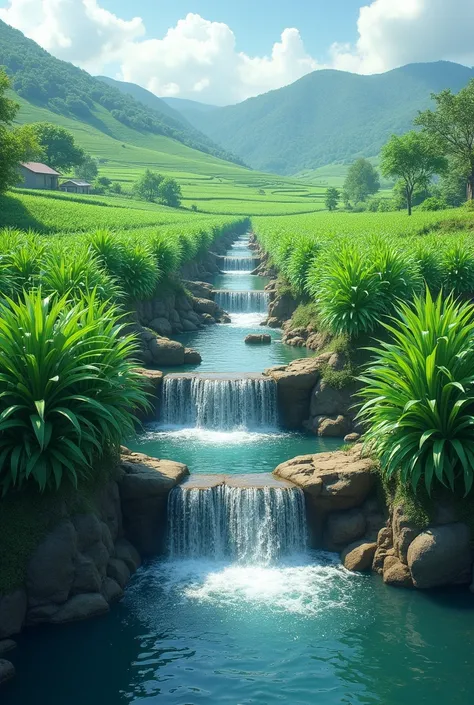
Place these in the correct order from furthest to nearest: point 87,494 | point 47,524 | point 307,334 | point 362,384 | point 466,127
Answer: point 466,127
point 307,334
point 362,384
point 87,494
point 47,524

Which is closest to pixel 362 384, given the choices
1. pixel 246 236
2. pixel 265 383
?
pixel 265 383

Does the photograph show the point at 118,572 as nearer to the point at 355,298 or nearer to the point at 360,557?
the point at 360,557

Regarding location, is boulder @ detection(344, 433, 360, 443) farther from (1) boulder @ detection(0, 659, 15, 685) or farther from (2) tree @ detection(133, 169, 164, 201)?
(2) tree @ detection(133, 169, 164, 201)

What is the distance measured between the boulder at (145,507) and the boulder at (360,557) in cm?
479

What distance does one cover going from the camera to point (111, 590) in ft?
52.2

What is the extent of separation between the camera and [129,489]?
18422mm

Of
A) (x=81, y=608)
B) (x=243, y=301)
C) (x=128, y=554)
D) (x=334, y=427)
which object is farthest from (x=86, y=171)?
(x=81, y=608)

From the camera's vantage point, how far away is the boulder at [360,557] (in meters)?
17.2

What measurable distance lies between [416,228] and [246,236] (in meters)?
48.7

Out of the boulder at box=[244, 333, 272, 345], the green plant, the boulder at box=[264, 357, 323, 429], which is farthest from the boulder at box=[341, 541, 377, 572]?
the boulder at box=[244, 333, 272, 345]

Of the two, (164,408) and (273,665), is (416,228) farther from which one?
(273,665)

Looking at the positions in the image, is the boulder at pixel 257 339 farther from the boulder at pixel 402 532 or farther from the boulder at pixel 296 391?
the boulder at pixel 402 532

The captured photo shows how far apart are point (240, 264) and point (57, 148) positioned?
207 feet

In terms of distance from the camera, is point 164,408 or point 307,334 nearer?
point 164,408
